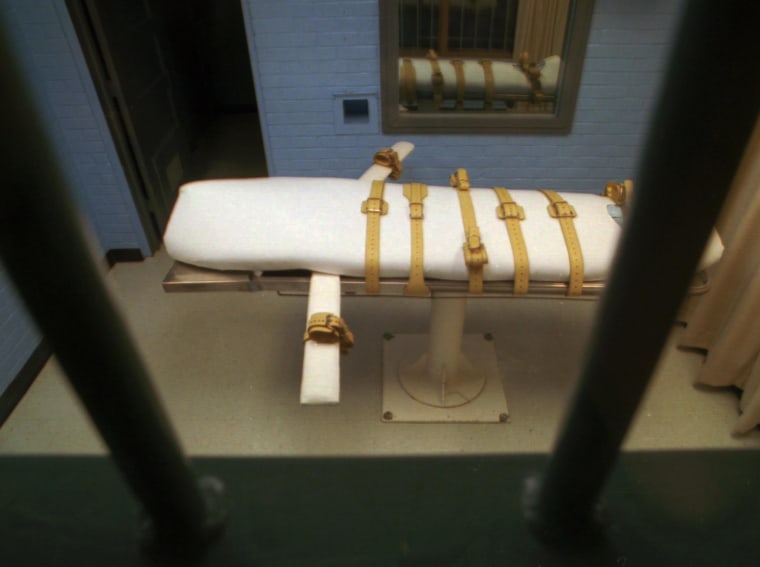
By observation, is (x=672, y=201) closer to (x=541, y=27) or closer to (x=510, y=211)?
(x=510, y=211)

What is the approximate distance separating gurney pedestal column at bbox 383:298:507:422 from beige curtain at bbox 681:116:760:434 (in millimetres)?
965

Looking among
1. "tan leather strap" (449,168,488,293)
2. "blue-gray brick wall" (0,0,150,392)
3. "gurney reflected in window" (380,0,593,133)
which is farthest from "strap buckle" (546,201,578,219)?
"blue-gray brick wall" (0,0,150,392)

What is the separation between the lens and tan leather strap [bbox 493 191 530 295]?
1.78 meters

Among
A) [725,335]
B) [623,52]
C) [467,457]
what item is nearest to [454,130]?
[623,52]

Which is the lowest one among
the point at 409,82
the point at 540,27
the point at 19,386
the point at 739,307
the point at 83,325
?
the point at 19,386

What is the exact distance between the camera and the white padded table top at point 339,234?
1804 mm

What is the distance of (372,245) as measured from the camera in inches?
72.0

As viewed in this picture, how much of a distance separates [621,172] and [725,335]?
51.0 inches

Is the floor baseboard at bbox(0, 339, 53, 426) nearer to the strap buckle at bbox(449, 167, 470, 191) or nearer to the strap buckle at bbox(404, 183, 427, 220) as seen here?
the strap buckle at bbox(404, 183, 427, 220)

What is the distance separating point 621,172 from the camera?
3.19 meters

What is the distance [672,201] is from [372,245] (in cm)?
166

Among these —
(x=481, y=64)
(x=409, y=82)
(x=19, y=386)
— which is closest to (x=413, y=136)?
(x=409, y=82)

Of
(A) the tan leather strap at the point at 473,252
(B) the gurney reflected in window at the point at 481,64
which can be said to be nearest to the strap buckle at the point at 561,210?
(A) the tan leather strap at the point at 473,252

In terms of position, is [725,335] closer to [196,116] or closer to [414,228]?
[414,228]
